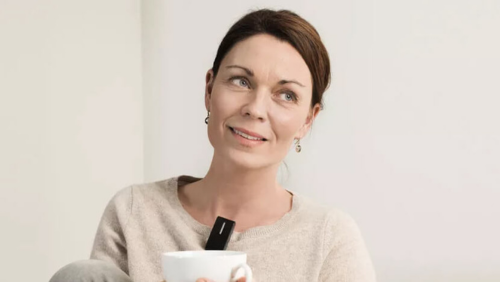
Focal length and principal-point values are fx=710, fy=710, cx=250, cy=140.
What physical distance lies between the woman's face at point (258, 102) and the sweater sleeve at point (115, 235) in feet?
0.90

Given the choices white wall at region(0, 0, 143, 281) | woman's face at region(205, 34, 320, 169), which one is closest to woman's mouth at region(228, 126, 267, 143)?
woman's face at region(205, 34, 320, 169)

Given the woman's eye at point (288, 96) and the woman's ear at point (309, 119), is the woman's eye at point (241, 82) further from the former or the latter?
the woman's ear at point (309, 119)

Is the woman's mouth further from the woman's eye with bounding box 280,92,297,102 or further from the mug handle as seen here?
the mug handle

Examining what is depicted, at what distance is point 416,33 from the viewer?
2438 millimetres

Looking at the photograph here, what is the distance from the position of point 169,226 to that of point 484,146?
1.18 metres

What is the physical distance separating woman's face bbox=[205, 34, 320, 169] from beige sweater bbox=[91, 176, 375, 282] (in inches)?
6.7

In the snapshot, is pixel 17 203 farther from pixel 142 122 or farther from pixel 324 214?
pixel 324 214

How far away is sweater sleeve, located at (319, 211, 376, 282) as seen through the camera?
165 centimetres

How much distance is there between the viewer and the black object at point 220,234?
1.62 m

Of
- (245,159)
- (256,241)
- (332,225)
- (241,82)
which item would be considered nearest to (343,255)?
(332,225)

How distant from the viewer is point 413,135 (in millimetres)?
2449

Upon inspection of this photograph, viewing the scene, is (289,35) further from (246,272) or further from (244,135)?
(246,272)

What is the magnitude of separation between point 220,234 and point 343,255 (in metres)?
0.29

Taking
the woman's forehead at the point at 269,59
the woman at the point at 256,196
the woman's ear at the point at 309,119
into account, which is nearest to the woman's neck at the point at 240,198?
the woman at the point at 256,196
